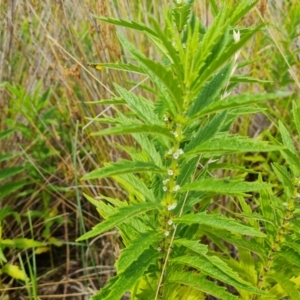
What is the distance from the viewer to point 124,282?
0.92 meters

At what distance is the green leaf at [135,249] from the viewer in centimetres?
87

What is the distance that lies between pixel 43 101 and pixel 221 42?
1.13m

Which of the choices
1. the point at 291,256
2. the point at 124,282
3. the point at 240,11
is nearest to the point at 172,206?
the point at 124,282

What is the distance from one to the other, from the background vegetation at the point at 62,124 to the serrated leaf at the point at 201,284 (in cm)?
70

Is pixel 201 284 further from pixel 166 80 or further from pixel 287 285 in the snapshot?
pixel 166 80

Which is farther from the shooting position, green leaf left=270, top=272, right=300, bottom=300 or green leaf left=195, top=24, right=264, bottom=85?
green leaf left=270, top=272, right=300, bottom=300

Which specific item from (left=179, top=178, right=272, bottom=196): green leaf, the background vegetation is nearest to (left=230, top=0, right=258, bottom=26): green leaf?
(left=179, top=178, right=272, bottom=196): green leaf

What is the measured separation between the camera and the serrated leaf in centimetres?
94

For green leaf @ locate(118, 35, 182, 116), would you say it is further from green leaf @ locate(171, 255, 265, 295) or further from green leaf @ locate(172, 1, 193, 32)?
green leaf @ locate(171, 255, 265, 295)

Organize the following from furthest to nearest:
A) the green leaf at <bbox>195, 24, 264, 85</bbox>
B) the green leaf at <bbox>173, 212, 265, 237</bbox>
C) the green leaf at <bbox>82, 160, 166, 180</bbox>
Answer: the green leaf at <bbox>173, 212, 265, 237</bbox> → the green leaf at <bbox>82, 160, 166, 180</bbox> → the green leaf at <bbox>195, 24, 264, 85</bbox>

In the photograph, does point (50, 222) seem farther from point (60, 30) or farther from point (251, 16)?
point (251, 16)

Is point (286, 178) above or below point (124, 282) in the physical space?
above

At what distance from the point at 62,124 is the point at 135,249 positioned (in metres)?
1.06

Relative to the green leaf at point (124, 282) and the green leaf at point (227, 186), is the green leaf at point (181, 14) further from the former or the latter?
the green leaf at point (124, 282)
